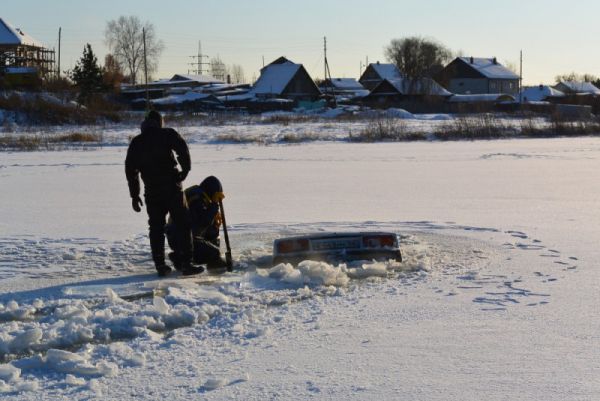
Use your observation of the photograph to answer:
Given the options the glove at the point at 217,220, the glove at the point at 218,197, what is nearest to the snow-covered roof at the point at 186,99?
the glove at the point at 217,220

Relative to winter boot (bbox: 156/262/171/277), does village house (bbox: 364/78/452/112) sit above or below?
above

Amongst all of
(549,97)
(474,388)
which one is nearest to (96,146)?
(474,388)

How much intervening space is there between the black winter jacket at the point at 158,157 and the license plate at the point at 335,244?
1359 mm

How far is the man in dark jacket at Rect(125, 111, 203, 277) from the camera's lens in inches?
276

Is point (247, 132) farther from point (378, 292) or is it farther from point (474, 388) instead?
point (474, 388)

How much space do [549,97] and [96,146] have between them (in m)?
73.6

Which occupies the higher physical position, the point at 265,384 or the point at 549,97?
the point at 549,97

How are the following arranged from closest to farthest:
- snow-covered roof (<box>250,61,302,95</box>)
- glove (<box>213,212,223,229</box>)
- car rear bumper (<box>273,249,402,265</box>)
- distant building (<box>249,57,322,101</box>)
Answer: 1. car rear bumper (<box>273,249,402,265</box>)
2. glove (<box>213,212,223,229</box>)
3. distant building (<box>249,57,322,101</box>)
4. snow-covered roof (<box>250,61,302,95</box>)

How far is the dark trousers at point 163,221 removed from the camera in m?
7.07

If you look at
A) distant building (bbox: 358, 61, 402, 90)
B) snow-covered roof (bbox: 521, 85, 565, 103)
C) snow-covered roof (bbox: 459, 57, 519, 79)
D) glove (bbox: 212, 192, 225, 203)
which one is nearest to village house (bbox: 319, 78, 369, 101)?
distant building (bbox: 358, 61, 402, 90)

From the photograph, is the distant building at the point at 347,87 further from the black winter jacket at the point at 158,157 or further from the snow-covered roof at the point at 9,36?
the black winter jacket at the point at 158,157

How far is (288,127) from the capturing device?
3975 cm

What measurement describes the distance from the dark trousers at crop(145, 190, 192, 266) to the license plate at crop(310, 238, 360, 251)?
3.76 feet

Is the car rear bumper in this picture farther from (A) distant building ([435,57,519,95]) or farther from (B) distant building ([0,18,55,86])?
(A) distant building ([435,57,519,95])
